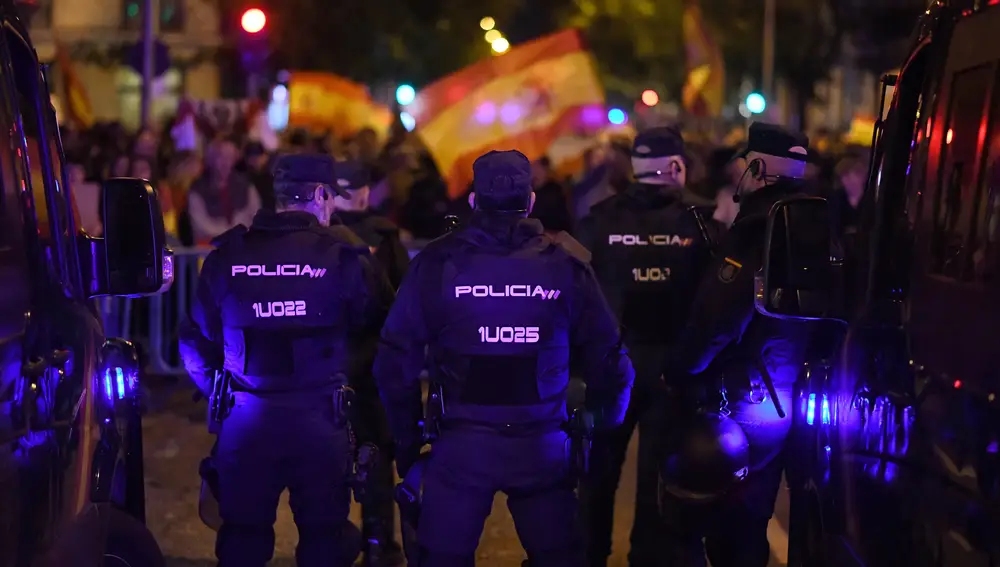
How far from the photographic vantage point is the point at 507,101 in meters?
12.9

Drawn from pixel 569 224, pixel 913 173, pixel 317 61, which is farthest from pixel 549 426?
pixel 317 61

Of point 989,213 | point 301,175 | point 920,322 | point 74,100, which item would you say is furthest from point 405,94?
point 989,213

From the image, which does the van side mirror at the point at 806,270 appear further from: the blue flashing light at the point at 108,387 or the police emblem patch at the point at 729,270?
the blue flashing light at the point at 108,387

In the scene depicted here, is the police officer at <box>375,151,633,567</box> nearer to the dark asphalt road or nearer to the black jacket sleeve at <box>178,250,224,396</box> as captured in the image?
the black jacket sleeve at <box>178,250,224,396</box>

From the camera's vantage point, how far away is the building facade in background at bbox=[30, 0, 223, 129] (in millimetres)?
42747

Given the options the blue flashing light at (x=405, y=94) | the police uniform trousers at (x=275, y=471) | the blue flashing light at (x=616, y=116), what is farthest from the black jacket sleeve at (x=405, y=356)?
the blue flashing light at (x=616, y=116)

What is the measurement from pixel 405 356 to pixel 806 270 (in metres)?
1.42

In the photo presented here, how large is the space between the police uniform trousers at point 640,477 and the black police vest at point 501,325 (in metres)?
1.48

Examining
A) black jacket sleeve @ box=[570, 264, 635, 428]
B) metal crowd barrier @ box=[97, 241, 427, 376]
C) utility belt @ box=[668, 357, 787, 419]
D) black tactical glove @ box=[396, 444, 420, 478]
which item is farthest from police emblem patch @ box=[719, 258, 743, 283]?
metal crowd barrier @ box=[97, 241, 427, 376]

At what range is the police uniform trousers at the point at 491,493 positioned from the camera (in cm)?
412

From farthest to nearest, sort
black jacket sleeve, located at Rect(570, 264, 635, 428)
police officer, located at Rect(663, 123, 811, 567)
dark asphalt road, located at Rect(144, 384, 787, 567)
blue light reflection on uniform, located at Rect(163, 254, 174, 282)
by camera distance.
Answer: dark asphalt road, located at Rect(144, 384, 787, 567) < police officer, located at Rect(663, 123, 811, 567) < black jacket sleeve, located at Rect(570, 264, 635, 428) < blue light reflection on uniform, located at Rect(163, 254, 174, 282)

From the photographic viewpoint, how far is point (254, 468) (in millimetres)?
4746

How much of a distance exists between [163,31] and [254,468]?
1660 inches

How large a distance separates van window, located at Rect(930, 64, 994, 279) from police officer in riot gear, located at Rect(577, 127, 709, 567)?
2.81 metres
